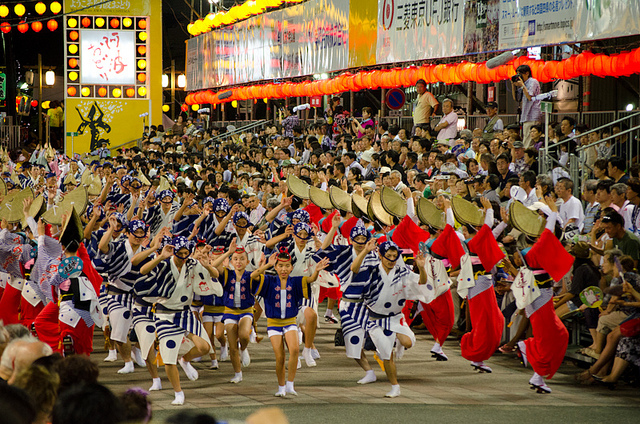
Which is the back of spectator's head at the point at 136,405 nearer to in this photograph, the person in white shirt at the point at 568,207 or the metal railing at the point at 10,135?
the person in white shirt at the point at 568,207

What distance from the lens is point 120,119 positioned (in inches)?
1162

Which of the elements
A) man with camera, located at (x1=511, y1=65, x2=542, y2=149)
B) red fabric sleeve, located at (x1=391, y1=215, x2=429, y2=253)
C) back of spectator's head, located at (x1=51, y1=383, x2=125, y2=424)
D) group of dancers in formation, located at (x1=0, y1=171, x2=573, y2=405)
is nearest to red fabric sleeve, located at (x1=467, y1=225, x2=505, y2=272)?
group of dancers in formation, located at (x1=0, y1=171, x2=573, y2=405)

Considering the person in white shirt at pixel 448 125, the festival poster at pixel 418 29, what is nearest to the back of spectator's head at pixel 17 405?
the person in white shirt at pixel 448 125

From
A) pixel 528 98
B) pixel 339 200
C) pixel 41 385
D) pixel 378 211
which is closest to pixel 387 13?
pixel 528 98

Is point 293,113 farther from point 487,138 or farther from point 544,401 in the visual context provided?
point 544,401

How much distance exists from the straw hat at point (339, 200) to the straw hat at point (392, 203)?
0.95m

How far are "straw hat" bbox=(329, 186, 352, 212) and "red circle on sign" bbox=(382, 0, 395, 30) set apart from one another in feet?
22.4

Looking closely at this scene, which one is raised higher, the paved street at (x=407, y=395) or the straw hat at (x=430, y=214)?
the straw hat at (x=430, y=214)

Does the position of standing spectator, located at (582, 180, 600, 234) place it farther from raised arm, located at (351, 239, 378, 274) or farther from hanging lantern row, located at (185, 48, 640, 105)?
hanging lantern row, located at (185, 48, 640, 105)

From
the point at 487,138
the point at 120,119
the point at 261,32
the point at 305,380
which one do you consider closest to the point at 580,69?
the point at 487,138

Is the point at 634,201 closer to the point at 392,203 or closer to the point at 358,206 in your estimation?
the point at 392,203

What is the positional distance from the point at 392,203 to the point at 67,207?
12.0 feet

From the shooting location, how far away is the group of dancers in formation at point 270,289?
7965 millimetres

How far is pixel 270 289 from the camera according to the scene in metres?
8.20
